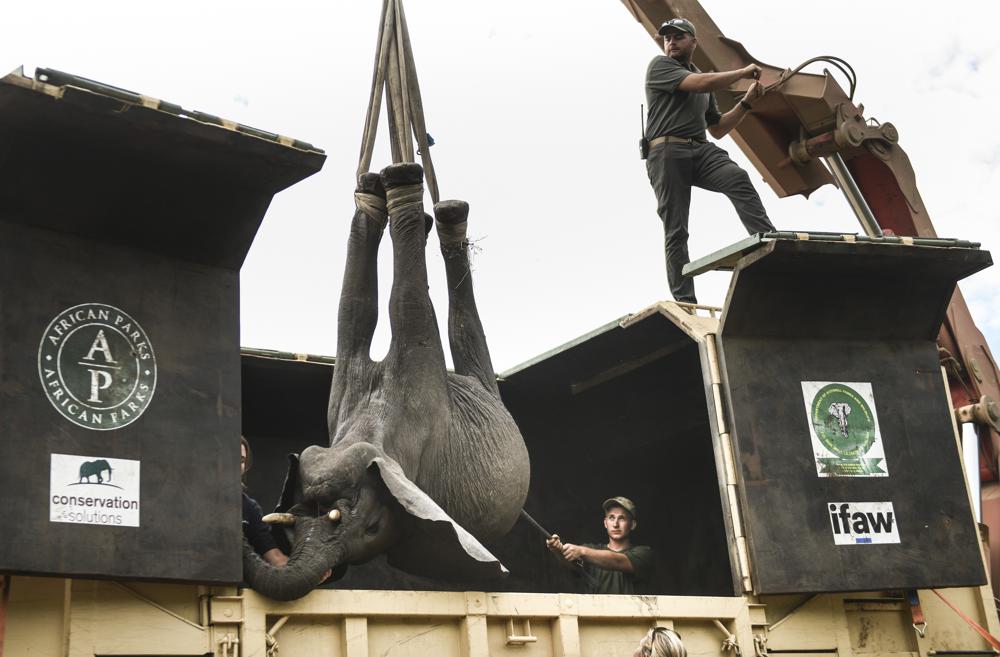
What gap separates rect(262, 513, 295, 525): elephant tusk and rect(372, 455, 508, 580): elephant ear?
0.49m

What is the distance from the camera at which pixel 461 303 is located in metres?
7.94

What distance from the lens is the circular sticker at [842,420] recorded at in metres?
7.59

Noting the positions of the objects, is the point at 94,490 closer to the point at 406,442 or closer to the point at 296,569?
the point at 296,569

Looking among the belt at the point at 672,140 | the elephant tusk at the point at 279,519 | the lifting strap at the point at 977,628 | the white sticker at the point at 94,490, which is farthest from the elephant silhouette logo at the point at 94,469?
the lifting strap at the point at 977,628

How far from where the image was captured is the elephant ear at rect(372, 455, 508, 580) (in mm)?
6242

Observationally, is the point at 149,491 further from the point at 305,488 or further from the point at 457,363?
the point at 457,363

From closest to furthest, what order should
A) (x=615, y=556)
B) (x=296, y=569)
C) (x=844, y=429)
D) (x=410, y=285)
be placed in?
(x=296, y=569), (x=410, y=285), (x=844, y=429), (x=615, y=556)

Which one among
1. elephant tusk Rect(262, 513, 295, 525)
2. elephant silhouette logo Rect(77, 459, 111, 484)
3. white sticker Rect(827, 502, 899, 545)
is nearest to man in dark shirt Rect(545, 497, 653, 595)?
white sticker Rect(827, 502, 899, 545)

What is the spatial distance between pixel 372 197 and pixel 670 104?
93.2 inches

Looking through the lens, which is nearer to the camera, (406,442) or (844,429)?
(406,442)

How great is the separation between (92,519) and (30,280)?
1027 millimetres

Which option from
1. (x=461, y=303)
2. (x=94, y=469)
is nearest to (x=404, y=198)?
(x=461, y=303)

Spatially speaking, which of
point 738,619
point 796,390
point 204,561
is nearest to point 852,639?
point 738,619

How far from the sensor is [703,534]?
370 inches
